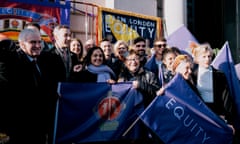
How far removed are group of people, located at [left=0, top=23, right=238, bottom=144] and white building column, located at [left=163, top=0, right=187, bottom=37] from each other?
154 inches

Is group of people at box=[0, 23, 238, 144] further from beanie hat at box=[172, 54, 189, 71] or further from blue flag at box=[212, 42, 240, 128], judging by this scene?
blue flag at box=[212, 42, 240, 128]

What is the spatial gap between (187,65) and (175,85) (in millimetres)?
315

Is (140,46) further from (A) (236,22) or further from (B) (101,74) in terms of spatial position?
(A) (236,22)

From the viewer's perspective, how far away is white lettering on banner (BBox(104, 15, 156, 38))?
305 inches

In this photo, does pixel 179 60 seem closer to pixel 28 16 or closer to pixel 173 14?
pixel 28 16

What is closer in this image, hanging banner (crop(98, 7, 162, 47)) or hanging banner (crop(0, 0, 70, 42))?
hanging banner (crop(0, 0, 70, 42))

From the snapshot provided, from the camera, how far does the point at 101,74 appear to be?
475 centimetres

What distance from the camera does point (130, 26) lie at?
8.20 metres

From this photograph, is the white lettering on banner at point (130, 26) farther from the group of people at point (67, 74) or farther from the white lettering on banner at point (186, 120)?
the white lettering on banner at point (186, 120)

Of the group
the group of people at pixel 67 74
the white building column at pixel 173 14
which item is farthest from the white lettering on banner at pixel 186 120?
the white building column at pixel 173 14

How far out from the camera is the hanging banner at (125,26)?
25.0 ft

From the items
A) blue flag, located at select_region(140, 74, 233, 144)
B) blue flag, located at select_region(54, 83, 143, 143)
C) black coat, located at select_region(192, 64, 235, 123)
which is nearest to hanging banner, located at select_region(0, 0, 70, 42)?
blue flag, located at select_region(54, 83, 143, 143)

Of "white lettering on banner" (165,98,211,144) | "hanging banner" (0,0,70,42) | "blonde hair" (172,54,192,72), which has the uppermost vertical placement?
A: "hanging banner" (0,0,70,42)

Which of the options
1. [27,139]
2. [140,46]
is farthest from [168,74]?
[27,139]
